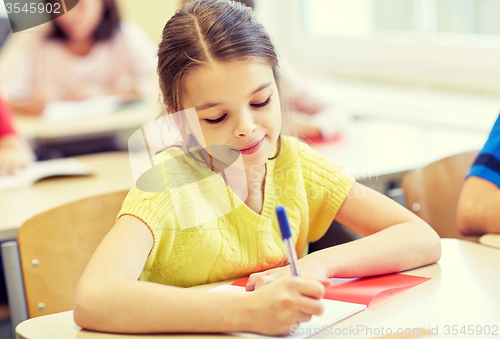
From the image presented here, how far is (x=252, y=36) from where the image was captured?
77cm

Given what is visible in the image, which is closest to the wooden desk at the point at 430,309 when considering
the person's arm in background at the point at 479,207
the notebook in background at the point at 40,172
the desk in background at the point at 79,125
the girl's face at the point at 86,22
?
the person's arm in background at the point at 479,207

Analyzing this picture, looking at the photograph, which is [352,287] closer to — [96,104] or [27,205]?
[27,205]

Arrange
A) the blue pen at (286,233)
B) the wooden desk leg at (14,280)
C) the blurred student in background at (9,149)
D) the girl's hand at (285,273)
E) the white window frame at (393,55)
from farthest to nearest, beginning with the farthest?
the white window frame at (393,55)
the blurred student in background at (9,149)
the wooden desk leg at (14,280)
the girl's hand at (285,273)
the blue pen at (286,233)

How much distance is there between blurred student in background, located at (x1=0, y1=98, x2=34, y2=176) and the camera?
1525mm

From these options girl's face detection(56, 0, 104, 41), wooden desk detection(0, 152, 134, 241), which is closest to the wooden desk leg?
wooden desk detection(0, 152, 134, 241)

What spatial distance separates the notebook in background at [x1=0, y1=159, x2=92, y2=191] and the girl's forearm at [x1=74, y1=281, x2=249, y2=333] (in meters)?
0.86

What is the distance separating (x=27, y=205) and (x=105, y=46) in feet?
4.30

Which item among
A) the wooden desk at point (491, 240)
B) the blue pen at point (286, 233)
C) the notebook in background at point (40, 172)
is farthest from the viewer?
the notebook in background at point (40, 172)

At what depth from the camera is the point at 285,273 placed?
0.70 meters

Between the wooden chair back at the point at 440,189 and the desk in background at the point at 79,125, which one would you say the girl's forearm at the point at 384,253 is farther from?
the desk in background at the point at 79,125

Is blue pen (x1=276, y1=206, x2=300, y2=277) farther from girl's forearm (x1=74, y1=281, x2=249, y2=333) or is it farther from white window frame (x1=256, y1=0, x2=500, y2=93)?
white window frame (x1=256, y1=0, x2=500, y2=93)

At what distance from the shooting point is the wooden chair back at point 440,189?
45.9 inches

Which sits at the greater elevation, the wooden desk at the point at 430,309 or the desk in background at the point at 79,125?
the wooden desk at the point at 430,309

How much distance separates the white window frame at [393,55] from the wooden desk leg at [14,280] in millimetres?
938
